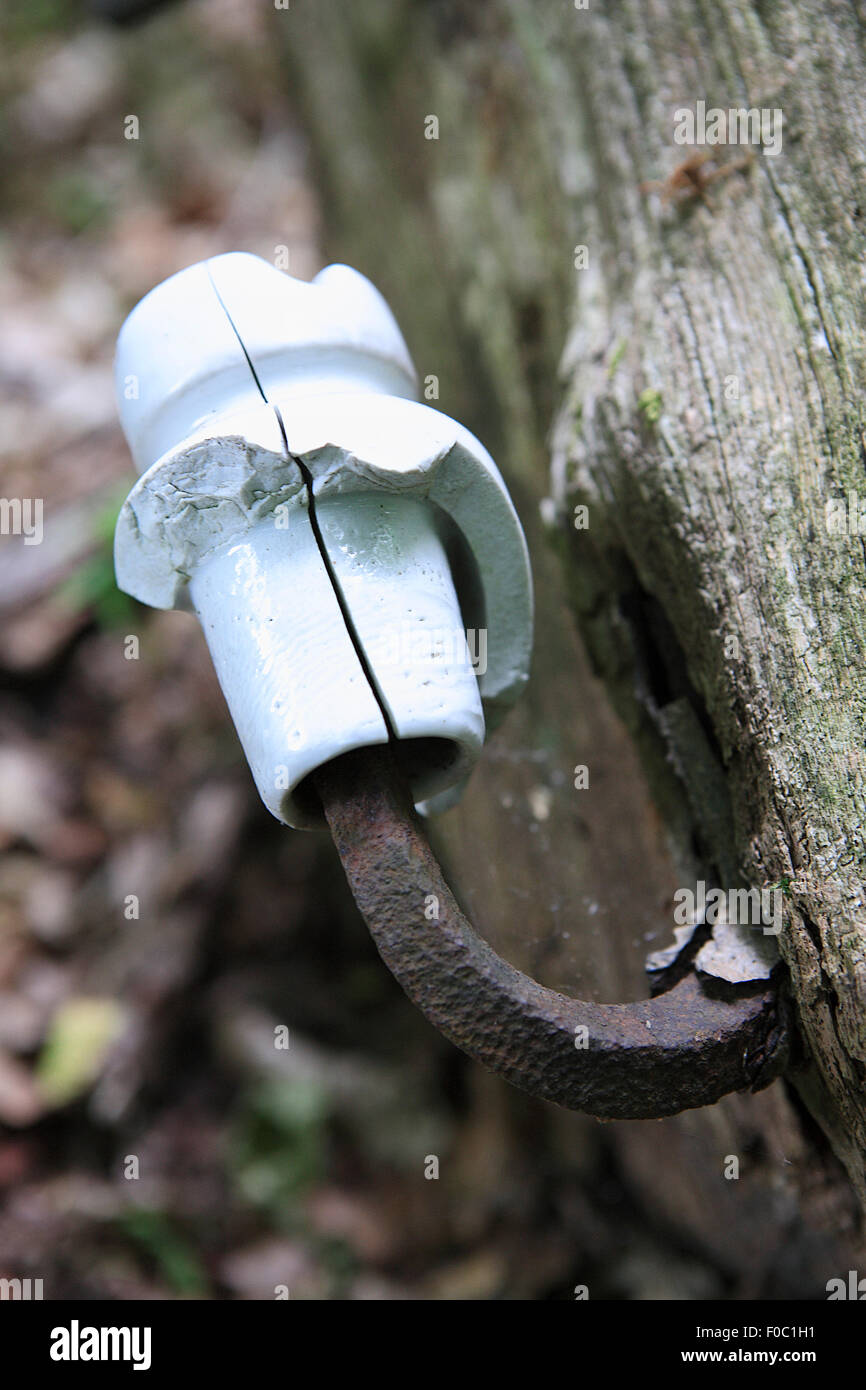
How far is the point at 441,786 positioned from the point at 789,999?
1.24 ft

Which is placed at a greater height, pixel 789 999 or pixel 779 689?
pixel 779 689

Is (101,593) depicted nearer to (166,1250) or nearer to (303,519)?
(166,1250)

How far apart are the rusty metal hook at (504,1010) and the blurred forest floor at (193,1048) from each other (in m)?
0.86

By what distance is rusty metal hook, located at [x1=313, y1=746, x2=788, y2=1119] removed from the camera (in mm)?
885

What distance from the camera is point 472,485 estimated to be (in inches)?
40.9

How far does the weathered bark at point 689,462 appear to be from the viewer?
101 cm

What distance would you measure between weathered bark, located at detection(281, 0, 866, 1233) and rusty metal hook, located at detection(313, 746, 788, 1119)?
0.37 feet

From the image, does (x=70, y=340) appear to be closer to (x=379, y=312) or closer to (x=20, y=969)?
(x=20, y=969)

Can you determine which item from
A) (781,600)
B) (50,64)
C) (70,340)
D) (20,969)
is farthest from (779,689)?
(50,64)

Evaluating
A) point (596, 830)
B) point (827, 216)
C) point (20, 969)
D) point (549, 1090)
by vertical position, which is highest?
point (827, 216)
